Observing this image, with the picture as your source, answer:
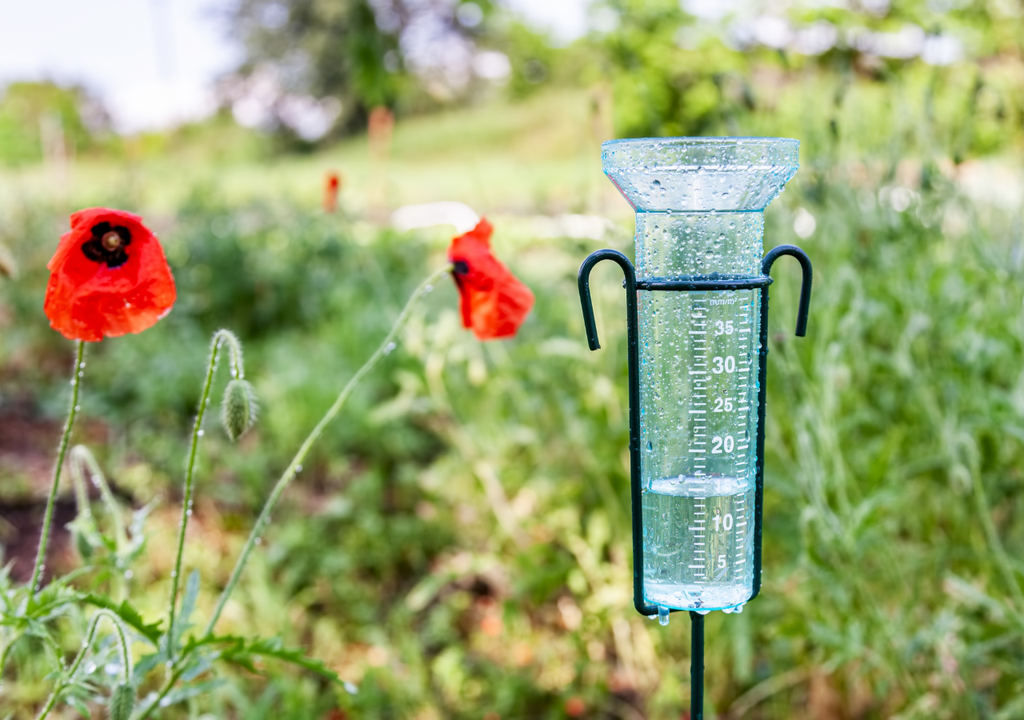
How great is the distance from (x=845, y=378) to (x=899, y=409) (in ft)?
0.76

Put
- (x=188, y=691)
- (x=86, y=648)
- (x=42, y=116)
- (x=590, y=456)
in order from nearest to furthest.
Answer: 1. (x=86, y=648)
2. (x=188, y=691)
3. (x=590, y=456)
4. (x=42, y=116)

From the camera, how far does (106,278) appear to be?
3.37 ft

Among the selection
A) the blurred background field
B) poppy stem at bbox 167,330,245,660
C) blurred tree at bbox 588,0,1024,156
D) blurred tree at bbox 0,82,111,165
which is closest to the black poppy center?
poppy stem at bbox 167,330,245,660

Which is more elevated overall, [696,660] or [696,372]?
[696,372]

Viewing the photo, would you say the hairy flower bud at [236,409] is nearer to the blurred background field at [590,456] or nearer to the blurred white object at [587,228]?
the blurred background field at [590,456]

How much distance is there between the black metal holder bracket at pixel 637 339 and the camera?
104cm

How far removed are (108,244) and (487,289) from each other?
1.43 feet

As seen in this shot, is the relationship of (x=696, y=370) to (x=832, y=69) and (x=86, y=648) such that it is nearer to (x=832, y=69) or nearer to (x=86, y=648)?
(x=86, y=648)

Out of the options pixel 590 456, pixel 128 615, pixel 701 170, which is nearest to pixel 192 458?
pixel 128 615

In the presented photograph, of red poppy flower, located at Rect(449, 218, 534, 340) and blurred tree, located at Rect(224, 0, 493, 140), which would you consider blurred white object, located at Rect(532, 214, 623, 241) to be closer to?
red poppy flower, located at Rect(449, 218, 534, 340)

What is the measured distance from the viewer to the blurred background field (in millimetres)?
1821

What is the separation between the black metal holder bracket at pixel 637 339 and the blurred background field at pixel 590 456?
340 millimetres

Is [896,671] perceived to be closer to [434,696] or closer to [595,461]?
[595,461]

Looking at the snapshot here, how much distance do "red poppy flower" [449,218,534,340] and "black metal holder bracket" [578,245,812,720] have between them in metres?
0.13
